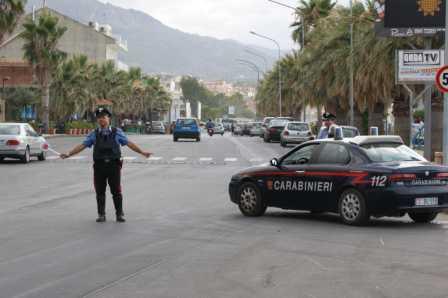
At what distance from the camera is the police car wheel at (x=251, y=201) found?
1623 centimetres

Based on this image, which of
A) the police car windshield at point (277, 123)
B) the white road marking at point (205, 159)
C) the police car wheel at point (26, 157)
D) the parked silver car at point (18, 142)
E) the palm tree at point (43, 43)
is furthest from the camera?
the palm tree at point (43, 43)

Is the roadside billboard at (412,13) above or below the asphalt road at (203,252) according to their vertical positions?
above

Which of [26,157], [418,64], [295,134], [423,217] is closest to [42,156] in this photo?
[26,157]

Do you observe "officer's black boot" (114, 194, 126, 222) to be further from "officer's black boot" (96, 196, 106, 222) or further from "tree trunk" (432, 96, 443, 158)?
"tree trunk" (432, 96, 443, 158)

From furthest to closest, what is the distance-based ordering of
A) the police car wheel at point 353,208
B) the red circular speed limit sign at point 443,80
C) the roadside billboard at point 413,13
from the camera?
1. the roadside billboard at point 413,13
2. the red circular speed limit sign at point 443,80
3. the police car wheel at point 353,208

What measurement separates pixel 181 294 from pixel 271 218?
24.3 ft

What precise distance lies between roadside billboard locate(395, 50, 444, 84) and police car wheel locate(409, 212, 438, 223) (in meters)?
8.72

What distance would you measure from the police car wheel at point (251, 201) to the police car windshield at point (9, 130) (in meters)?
19.5

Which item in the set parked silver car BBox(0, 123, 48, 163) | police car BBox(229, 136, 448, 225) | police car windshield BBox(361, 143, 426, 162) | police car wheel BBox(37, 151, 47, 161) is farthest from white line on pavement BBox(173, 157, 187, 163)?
police car windshield BBox(361, 143, 426, 162)

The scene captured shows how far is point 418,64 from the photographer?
24578mm

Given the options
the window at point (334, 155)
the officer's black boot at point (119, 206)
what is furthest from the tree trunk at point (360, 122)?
the officer's black boot at point (119, 206)

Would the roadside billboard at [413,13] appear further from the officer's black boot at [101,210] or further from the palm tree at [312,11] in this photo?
the palm tree at [312,11]

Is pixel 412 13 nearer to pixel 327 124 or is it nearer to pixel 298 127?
pixel 327 124

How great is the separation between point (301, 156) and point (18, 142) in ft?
66.3
